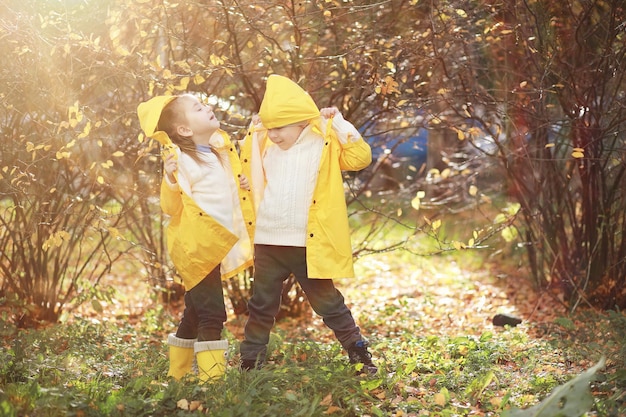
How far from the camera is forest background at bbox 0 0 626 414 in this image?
4879mm

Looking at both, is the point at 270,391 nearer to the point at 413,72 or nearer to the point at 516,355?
the point at 516,355

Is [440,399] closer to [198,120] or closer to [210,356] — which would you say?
[210,356]

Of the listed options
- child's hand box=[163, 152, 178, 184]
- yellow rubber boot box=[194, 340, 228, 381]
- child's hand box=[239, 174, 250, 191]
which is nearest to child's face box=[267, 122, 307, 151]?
child's hand box=[239, 174, 250, 191]

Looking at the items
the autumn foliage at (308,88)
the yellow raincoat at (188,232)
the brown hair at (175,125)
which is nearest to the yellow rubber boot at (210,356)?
the yellow raincoat at (188,232)

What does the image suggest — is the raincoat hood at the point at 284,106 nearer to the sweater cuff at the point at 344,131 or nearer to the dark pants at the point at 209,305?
the sweater cuff at the point at 344,131

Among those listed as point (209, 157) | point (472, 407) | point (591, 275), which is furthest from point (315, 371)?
point (591, 275)

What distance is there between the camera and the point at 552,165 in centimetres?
593

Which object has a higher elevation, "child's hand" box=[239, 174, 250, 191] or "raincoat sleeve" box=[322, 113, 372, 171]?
"raincoat sleeve" box=[322, 113, 372, 171]

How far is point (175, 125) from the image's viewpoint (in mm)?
3916

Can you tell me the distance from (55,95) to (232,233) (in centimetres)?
177

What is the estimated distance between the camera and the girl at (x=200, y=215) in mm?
3809

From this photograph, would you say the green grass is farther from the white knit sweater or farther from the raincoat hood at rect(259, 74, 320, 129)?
the raincoat hood at rect(259, 74, 320, 129)

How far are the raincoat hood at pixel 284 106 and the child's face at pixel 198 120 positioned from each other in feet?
0.82

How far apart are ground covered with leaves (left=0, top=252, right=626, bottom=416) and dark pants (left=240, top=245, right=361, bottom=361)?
17 cm
